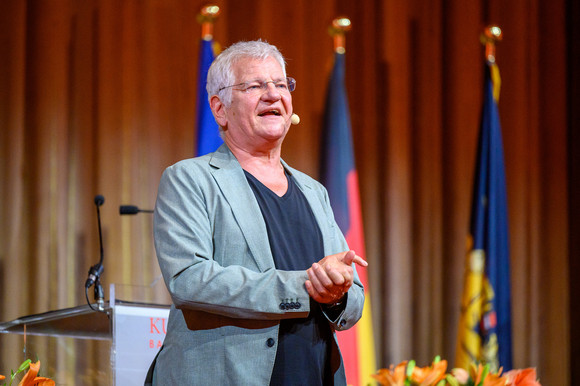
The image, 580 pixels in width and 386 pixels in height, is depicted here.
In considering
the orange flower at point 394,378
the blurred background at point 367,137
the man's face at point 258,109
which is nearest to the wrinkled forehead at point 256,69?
the man's face at point 258,109

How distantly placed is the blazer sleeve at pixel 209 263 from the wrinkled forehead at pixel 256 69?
0.99 feet

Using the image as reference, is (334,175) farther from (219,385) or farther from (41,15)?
(219,385)

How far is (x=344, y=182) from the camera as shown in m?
4.44

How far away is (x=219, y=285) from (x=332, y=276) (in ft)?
0.81

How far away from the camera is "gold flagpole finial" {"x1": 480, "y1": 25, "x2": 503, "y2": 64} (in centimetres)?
487

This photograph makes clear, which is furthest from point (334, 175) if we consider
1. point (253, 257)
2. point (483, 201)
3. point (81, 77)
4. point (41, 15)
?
point (253, 257)

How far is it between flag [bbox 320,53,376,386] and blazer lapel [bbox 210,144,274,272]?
2.62m

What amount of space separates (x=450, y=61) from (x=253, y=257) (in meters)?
3.93

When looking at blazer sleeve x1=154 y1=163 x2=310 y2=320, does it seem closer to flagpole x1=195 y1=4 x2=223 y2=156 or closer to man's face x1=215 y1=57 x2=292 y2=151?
man's face x1=215 y1=57 x2=292 y2=151

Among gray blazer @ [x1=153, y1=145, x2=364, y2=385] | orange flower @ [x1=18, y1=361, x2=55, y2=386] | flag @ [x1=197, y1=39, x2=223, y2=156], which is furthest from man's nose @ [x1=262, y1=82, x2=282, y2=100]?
flag @ [x1=197, y1=39, x2=223, y2=156]

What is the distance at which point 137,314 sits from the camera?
244 centimetres

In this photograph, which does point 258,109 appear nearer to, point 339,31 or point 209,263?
point 209,263

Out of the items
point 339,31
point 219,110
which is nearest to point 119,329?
point 219,110

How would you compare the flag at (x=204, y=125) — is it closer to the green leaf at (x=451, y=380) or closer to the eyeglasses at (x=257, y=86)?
the eyeglasses at (x=257, y=86)
